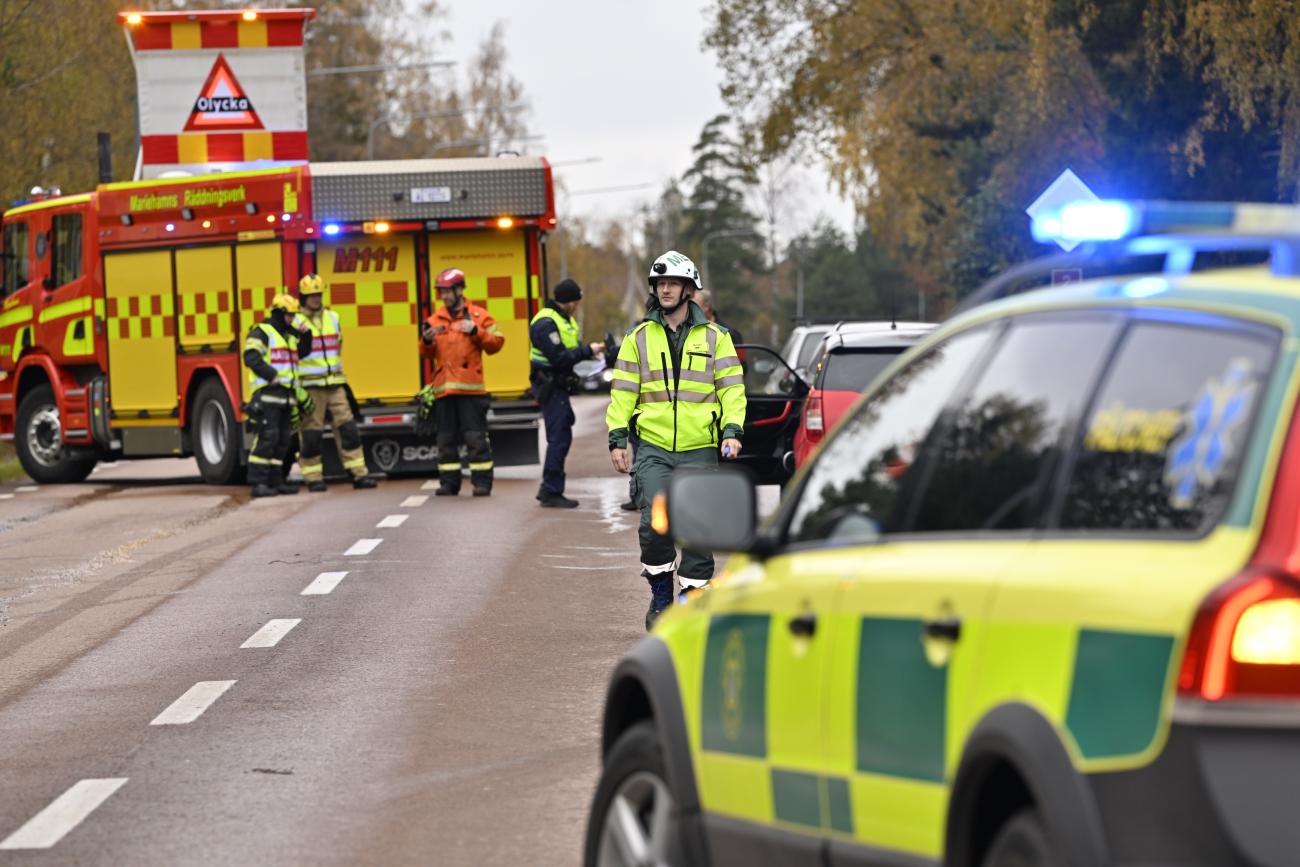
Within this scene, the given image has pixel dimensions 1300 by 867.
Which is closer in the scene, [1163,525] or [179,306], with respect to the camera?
[1163,525]

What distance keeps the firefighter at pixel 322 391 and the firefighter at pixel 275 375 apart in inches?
3.7

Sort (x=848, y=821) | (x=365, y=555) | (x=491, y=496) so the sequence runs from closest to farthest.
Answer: (x=848, y=821) < (x=365, y=555) < (x=491, y=496)

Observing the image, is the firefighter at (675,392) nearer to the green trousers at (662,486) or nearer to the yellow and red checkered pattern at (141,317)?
the green trousers at (662,486)

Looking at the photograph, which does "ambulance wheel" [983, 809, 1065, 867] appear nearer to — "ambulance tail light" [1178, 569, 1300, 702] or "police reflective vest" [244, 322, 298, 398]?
"ambulance tail light" [1178, 569, 1300, 702]

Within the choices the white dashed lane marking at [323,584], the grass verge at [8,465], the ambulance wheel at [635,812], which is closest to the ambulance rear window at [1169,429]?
the ambulance wheel at [635,812]

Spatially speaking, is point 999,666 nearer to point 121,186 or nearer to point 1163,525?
point 1163,525

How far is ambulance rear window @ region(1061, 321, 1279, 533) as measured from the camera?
328cm

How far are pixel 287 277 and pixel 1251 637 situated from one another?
776 inches

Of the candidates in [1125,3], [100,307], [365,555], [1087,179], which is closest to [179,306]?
[100,307]

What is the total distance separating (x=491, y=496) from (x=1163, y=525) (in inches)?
689

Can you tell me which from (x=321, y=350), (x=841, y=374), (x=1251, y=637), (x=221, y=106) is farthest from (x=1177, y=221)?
(x=221, y=106)

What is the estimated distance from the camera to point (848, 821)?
404 centimetres

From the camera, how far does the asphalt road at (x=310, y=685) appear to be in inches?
275

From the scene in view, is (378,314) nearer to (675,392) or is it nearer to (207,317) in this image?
(207,317)
